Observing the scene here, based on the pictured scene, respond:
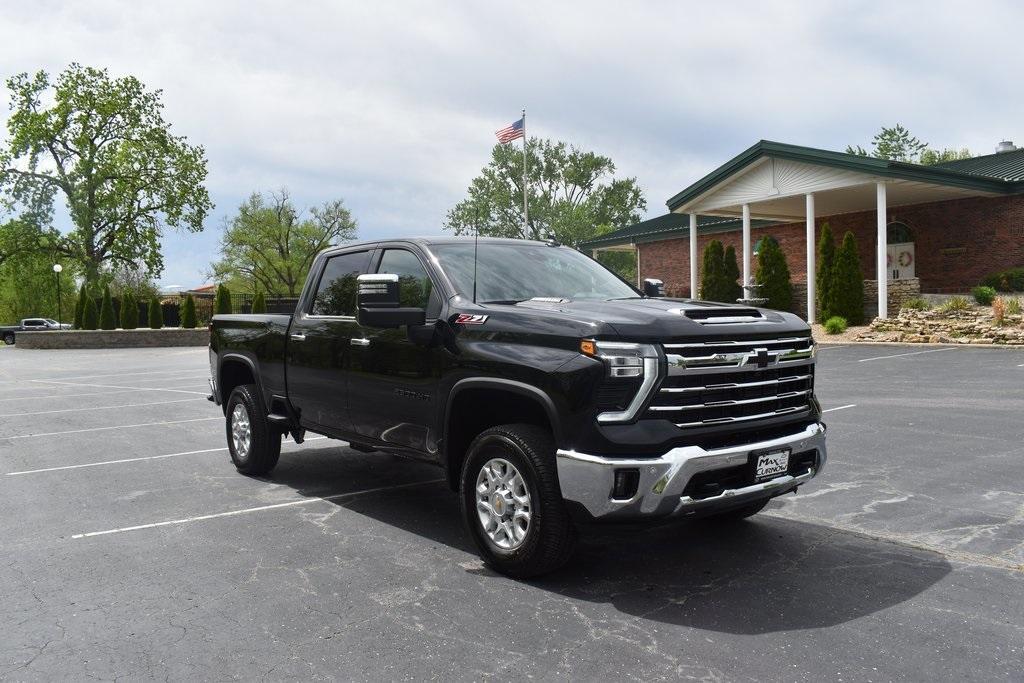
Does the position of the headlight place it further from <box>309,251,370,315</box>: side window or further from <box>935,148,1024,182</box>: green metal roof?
<box>935,148,1024,182</box>: green metal roof

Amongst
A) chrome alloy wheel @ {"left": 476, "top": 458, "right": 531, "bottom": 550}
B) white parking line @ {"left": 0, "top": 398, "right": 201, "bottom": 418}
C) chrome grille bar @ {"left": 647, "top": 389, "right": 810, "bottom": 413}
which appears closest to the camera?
chrome grille bar @ {"left": 647, "top": 389, "right": 810, "bottom": 413}

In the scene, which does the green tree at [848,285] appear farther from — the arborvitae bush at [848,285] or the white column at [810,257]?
the white column at [810,257]

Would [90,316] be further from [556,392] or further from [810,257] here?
[556,392]

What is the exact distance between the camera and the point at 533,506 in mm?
4617

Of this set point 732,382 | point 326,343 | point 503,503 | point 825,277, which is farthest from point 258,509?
point 825,277

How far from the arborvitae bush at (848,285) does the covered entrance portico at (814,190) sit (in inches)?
32.6

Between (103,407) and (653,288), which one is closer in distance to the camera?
(653,288)

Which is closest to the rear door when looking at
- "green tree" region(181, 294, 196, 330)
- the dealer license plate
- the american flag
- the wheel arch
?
the wheel arch

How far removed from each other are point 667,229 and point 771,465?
36683 millimetres

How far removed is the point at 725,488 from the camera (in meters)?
4.53

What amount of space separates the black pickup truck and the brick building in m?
23.0

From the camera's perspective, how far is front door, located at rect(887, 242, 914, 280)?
30656 millimetres

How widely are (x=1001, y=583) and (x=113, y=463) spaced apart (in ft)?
Answer: 26.5

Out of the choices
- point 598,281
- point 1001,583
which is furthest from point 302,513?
point 1001,583
